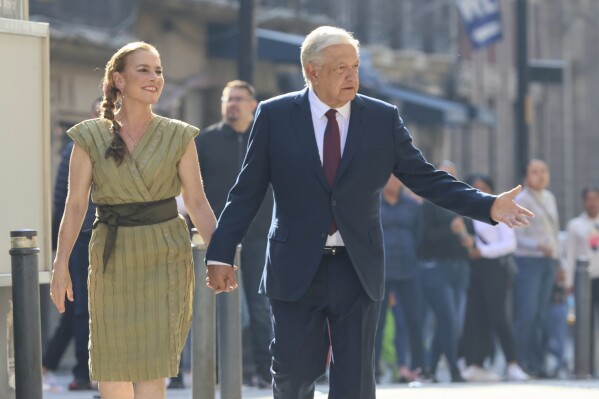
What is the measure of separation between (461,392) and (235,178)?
2.10m

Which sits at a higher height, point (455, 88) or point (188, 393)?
point (455, 88)

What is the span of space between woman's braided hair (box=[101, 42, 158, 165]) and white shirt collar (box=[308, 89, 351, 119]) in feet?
2.37

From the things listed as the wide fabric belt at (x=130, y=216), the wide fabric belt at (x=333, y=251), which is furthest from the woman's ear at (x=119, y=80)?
the wide fabric belt at (x=333, y=251)

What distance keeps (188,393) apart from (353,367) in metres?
4.45

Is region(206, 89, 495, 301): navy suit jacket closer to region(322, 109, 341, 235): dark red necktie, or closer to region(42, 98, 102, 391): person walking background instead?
region(322, 109, 341, 235): dark red necktie

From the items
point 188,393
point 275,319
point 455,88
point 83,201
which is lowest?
point 188,393

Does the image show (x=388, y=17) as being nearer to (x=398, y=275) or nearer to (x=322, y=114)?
(x=398, y=275)

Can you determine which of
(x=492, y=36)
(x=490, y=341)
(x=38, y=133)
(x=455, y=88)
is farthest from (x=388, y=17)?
(x=38, y=133)

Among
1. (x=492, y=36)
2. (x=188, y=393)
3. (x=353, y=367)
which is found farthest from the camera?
(x=492, y=36)

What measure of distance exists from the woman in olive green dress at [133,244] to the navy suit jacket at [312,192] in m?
0.29

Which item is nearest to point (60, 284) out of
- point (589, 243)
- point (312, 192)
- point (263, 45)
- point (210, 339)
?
point (312, 192)

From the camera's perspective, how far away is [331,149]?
657cm

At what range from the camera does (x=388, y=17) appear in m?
33.1

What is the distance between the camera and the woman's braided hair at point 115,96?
22.2ft
